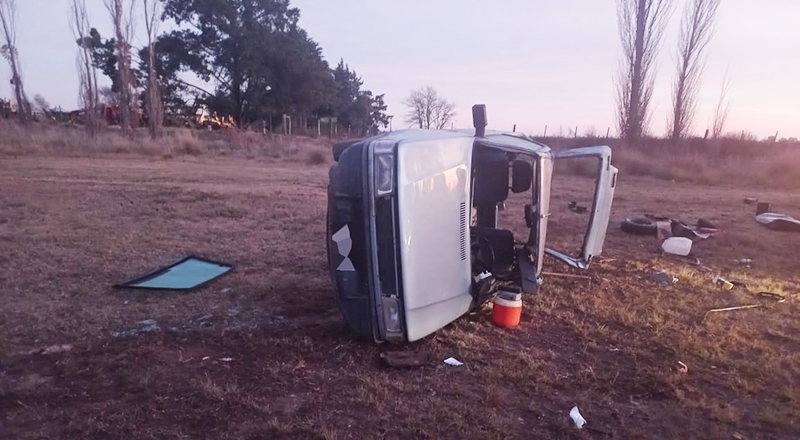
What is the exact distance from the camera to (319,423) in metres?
3.08

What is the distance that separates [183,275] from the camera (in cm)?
573

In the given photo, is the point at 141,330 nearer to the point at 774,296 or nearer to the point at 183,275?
the point at 183,275

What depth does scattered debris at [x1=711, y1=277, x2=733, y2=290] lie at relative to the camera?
6.13 metres

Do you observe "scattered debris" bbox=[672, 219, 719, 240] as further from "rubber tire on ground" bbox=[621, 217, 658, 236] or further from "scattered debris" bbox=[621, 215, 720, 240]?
"rubber tire on ground" bbox=[621, 217, 658, 236]

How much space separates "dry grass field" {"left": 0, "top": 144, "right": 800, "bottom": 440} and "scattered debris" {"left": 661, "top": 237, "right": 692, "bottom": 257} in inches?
10.6

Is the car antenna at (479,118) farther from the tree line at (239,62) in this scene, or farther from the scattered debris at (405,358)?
the tree line at (239,62)

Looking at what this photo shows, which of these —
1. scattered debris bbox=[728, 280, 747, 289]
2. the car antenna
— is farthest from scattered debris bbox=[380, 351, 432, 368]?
scattered debris bbox=[728, 280, 747, 289]

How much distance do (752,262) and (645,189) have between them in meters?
8.75

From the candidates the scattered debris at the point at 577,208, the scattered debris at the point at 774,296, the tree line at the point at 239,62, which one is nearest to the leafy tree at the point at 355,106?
the tree line at the point at 239,62

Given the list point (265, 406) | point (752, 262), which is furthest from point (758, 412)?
point (752, 262)

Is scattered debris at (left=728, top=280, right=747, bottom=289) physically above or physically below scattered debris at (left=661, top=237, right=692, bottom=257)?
below

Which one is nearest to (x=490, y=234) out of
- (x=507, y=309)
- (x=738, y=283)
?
(x=507, y=309)

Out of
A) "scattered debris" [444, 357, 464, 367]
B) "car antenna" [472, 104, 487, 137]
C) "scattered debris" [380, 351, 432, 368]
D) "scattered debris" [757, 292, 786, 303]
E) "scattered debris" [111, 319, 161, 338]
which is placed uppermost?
"car antenna" [472, 104, 487, 137]

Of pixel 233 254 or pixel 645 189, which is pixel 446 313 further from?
pixel 645 189
